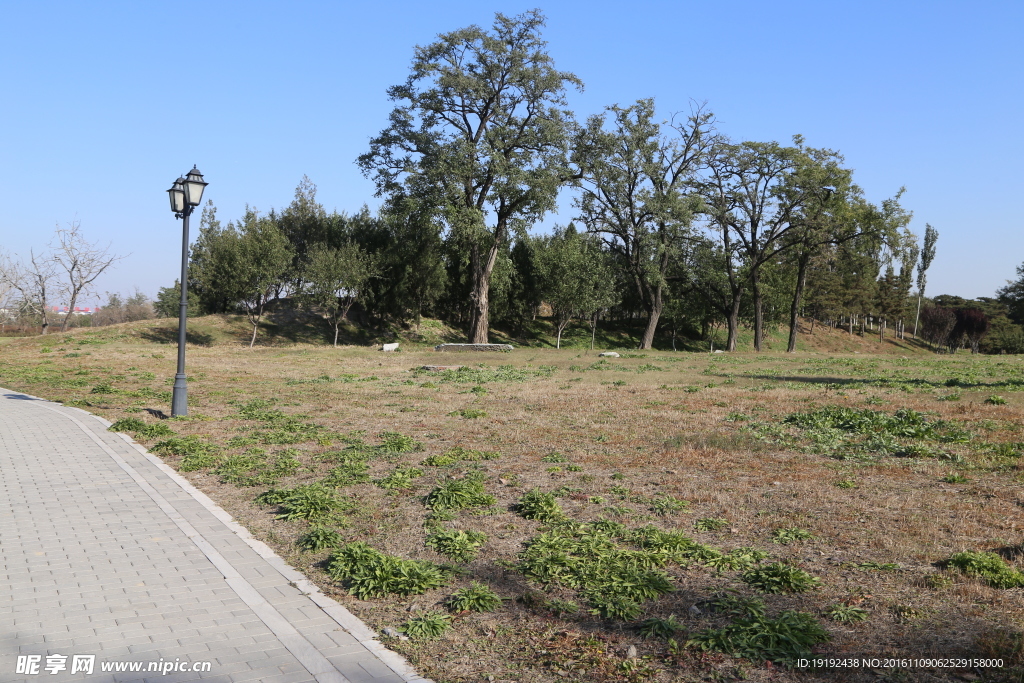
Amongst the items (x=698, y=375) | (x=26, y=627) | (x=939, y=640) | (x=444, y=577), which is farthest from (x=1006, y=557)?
(x=698, y=375)

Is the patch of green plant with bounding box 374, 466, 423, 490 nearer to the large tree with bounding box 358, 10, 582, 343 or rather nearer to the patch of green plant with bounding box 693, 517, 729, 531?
the patch of green plant with bounding box 693, 517, 729, 531

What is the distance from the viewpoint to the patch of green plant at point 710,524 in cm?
696

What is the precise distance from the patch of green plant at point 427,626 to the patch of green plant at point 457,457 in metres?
4.87

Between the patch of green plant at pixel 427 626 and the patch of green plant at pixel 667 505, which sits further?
the patch of green plant at pixel 667 505

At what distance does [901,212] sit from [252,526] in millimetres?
40740

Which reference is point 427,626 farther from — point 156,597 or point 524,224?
point 524,224

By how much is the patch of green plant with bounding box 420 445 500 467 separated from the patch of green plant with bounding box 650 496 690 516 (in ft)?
9.86

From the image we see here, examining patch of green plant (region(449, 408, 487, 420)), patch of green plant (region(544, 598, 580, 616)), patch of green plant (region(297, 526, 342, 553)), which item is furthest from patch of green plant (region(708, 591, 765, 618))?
patch of green plant (region(449, 408, 487, 420))

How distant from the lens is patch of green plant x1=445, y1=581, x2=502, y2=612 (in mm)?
5273

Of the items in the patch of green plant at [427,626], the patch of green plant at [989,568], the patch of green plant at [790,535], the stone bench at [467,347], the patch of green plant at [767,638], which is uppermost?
the stone bench at [467,347]

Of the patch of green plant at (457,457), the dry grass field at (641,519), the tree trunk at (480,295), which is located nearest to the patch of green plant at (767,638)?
the dry grass field at (641,519)

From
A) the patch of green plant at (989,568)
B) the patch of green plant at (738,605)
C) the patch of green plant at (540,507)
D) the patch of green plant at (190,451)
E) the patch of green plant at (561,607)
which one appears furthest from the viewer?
the patch of green plant at (190,451)

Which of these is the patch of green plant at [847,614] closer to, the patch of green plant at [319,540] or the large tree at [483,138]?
the patch of green plant at [319,540]

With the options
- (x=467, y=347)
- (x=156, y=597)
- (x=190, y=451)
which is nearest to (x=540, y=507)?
(x=156, y=597)
